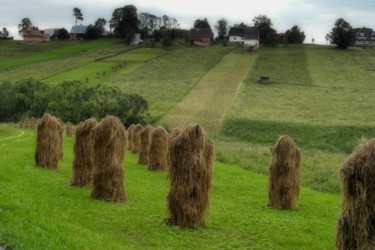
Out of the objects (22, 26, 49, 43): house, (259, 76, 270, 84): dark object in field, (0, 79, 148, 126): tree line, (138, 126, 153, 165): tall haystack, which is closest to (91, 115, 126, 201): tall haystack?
(138, 126, 153, 165): tall haystack

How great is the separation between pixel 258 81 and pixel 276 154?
231ft

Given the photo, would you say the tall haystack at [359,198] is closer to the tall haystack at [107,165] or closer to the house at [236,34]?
the tall haystack at [107,165]

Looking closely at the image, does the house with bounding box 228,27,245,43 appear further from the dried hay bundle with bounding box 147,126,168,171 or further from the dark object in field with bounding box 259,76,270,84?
the dried hay bundle with bounding box 147,126,168,171

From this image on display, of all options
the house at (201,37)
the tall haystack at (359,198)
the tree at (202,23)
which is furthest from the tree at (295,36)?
the tall haystack at (359,198)

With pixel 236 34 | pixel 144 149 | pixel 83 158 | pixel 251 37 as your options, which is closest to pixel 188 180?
pixel 83 158

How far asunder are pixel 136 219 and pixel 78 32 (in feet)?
547

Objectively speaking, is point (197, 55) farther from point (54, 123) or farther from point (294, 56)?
point (54, 123)

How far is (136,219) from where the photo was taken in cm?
1666

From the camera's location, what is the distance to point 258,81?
89.9 meters

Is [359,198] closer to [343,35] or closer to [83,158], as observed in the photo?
[83,158]

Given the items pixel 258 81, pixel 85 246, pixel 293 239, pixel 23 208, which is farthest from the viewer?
pixel 258 81

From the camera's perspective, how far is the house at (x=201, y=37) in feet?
497

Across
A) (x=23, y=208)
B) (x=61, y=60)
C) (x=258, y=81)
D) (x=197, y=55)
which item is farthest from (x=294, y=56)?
(x=23, y=208)

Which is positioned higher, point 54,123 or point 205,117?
point 54,123
